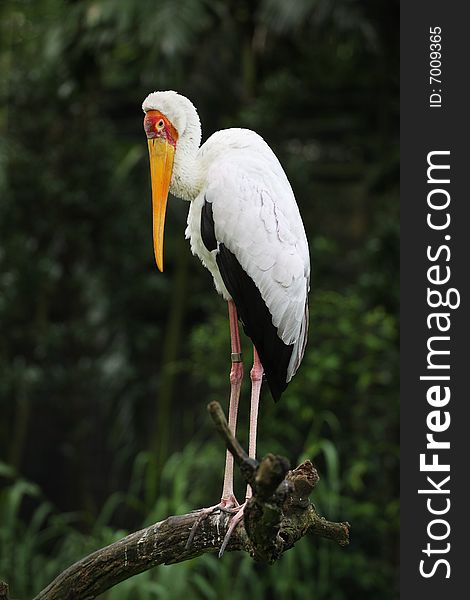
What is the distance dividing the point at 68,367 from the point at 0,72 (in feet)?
8.00

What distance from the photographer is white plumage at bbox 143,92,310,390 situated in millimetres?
2549

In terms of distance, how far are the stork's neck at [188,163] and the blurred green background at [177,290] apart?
259cm

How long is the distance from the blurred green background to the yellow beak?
2571mm

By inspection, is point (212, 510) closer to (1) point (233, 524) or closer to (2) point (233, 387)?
(1) point (233, 524)

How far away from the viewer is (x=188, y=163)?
2633 millimetres

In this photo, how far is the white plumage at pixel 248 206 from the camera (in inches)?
100

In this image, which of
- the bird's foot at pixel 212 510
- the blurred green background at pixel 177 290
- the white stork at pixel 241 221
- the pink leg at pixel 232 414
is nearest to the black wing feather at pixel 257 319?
the white stork at pixel 241 221

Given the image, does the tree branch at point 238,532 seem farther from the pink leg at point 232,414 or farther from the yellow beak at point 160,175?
the yellow beak at point 160,175

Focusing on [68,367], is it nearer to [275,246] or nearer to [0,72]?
[0,72]

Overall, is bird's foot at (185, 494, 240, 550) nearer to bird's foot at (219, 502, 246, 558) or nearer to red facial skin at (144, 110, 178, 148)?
bird's foot at (219, 502, 246, 558)

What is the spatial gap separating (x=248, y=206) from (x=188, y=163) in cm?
22

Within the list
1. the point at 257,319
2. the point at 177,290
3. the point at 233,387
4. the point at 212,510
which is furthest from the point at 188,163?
the point at 177,290

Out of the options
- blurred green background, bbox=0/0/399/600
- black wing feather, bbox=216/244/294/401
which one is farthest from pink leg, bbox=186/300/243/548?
blurred green background, bbox=0/0/399/600

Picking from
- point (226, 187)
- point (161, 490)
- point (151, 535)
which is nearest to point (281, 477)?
point (151, 535)
